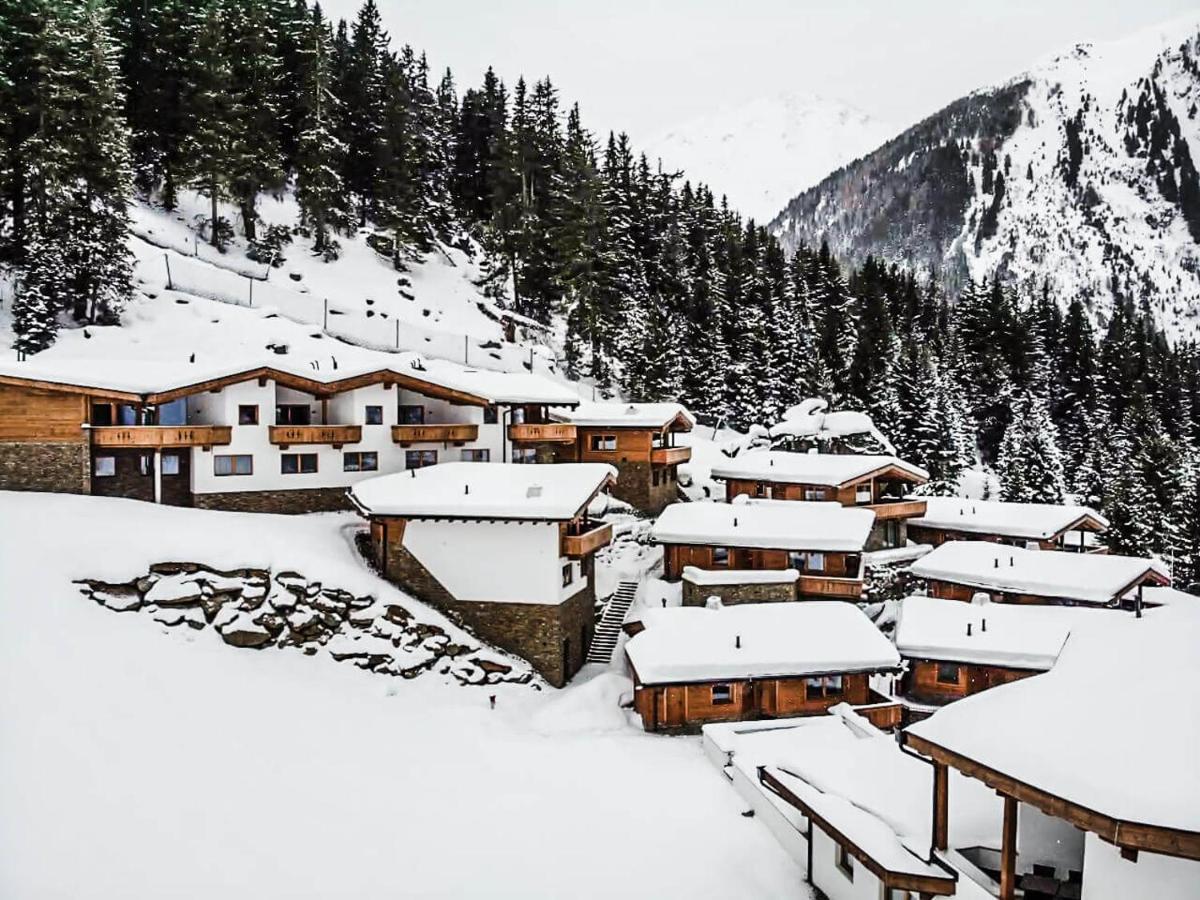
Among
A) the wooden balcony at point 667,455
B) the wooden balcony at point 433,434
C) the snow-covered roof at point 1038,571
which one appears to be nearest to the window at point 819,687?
the snow-covered roof at point 1038,571

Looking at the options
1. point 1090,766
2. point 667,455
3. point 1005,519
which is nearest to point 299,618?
point 1090,766

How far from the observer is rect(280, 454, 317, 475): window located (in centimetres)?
3023

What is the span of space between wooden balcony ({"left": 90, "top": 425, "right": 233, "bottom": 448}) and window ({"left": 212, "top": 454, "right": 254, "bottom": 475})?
777 mm

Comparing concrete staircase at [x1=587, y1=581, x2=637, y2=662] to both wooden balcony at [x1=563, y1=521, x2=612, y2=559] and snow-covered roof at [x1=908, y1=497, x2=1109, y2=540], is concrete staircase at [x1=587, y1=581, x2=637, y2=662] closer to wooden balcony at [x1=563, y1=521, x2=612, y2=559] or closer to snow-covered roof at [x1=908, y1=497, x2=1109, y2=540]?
wooden balcony at [x1=563, y1=521, x2=612, y2=559]

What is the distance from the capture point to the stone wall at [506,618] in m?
26.4

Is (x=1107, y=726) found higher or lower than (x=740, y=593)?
higher

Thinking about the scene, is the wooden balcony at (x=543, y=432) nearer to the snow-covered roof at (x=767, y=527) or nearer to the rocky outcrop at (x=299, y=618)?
the snow-covered roof at (x=767, y=527)

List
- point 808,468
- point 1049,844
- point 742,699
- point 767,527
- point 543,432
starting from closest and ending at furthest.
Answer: point 1049,844 < point 742,699 < point 767,527 < point 543,432 < point 808,468

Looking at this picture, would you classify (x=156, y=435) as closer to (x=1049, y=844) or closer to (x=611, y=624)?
(x=611, y=624)

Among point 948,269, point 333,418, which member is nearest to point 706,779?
point 333,418

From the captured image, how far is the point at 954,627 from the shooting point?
28.9 metres

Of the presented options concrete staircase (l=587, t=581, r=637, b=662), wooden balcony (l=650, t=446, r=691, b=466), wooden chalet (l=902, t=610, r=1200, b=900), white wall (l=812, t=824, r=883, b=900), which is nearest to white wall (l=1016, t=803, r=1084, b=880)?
wooden chalet (l=902, t=610, r=1200, b=900)

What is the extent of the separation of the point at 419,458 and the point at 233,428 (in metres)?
7.84

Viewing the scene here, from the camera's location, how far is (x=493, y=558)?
26.6 m
